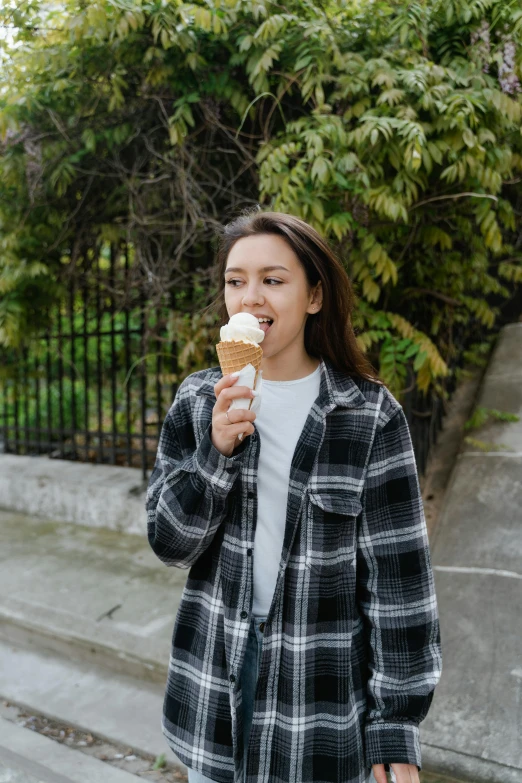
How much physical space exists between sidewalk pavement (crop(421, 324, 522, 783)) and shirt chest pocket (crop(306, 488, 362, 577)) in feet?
4.62

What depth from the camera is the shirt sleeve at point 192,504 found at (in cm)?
133

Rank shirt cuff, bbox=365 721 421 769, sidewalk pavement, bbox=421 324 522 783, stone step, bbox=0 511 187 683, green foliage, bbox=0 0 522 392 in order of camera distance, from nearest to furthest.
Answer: shirt cuff, bbox=365 721 421 769 → sidewalk pavement, bbox=421 324 522 783 → green foliage, bbox=0 0 522 392 → stone step, bbox=0 511 187 683

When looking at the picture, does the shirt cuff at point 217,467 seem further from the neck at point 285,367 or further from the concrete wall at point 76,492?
the concrete wall at point 76,492

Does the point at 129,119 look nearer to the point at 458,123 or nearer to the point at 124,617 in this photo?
the point at 458,123

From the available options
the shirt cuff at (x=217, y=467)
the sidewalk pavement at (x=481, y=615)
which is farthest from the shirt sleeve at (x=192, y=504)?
the sidewalk pavement at (x=481, y=615)

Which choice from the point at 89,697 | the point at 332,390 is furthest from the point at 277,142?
the point at 89,697

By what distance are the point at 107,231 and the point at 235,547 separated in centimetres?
379

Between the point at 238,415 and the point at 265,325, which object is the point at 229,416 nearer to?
the point at 238,415

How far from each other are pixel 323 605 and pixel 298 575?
0.32 feet

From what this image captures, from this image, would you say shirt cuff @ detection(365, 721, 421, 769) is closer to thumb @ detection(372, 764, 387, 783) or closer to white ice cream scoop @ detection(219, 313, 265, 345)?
thumb @ detection(372, 764, 387, 783)

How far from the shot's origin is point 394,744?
139 cm

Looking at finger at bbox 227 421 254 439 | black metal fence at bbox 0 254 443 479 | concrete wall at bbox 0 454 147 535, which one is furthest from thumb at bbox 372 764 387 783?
concrete wall at bbox 0 454 147 535

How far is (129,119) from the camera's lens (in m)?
4.07

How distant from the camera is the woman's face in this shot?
144 cm
